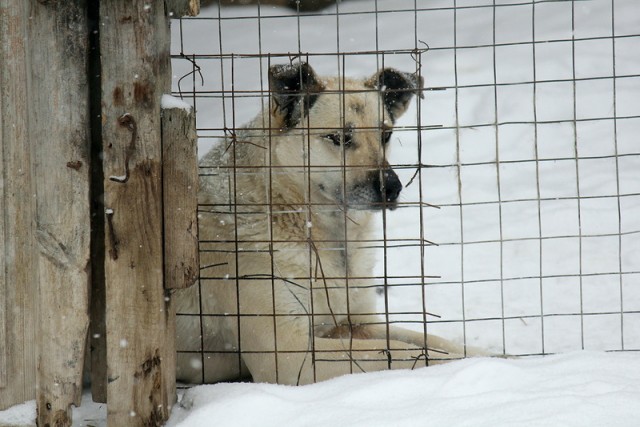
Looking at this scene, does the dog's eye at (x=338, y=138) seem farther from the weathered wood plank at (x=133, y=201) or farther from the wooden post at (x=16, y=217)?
the wooden post at (x=16, y=217)

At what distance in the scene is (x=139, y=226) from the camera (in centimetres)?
290

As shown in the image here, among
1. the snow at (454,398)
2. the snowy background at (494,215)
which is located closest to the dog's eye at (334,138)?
the snowy background at (494,215)

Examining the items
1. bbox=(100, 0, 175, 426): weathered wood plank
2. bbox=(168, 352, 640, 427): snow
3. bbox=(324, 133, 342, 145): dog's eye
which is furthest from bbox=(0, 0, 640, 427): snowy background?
bbox=(324, 133, 342, 145): dog's eye

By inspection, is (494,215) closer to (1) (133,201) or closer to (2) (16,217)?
(1) (133,201)

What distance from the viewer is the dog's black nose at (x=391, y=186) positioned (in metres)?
3.93

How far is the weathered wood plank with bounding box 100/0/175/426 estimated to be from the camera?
2.86 m

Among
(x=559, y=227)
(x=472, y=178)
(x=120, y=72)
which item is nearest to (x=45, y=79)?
(x=120, y=72)

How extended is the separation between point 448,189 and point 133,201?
4718mm

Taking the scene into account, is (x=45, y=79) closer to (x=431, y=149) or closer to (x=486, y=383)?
(x=486, y=383)

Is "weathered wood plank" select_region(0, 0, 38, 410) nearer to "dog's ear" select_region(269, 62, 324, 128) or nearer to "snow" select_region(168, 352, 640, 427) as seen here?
"snow" select_region(168, 352, 640, 427)

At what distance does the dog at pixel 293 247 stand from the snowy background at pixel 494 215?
271 mm

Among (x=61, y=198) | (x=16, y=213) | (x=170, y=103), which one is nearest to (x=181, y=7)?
(x=170, y=103)

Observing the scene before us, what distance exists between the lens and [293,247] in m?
3.98

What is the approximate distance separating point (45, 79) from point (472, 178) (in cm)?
498
